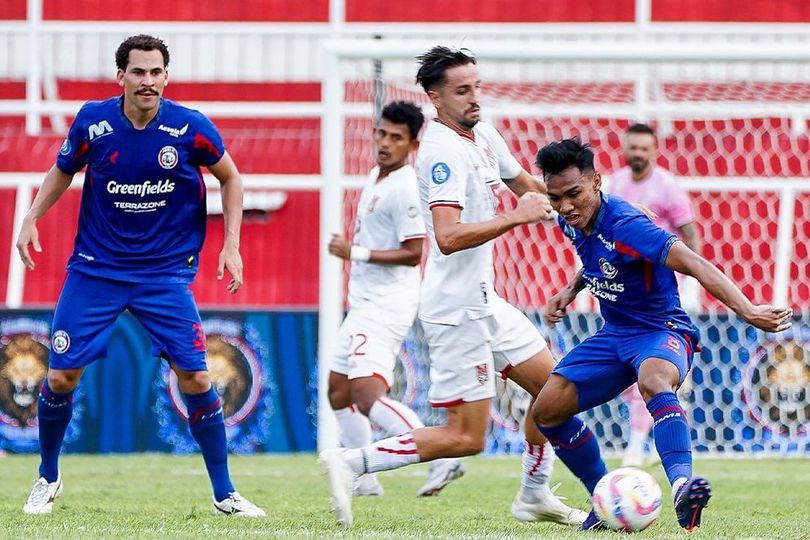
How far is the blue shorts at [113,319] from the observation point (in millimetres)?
6652

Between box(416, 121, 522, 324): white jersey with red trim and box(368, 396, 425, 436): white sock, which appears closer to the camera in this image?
box(416, 121, 522, 324): white jersey with red trim

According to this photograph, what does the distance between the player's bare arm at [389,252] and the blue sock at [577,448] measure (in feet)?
7.17

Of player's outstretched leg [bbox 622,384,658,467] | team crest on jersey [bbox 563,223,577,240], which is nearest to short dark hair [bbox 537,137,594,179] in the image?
team crest on jersey [bbox 563,223,577,240]

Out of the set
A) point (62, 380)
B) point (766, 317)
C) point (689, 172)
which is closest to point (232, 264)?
point (62, 380)

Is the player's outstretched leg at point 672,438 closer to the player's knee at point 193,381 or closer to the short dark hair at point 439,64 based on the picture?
the short dark hair at point 439,64

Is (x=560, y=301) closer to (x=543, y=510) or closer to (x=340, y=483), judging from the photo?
(x=543, y=510)

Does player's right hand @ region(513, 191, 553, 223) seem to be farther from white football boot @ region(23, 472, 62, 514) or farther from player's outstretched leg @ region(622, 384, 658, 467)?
player's outstretched leg @ region(622, 384, 658, 467)

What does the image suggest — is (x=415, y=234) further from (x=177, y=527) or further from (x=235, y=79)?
(x=235, y=79)

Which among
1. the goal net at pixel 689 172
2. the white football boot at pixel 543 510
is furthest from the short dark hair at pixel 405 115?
the white football boot at pixel 543 510

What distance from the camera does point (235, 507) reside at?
21.9 feet

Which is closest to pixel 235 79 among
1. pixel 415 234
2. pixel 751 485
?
pixel 415 234

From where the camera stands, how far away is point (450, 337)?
6.47 meters

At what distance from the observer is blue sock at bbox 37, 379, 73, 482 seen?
675 cm

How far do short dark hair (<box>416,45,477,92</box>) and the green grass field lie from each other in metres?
1.94
